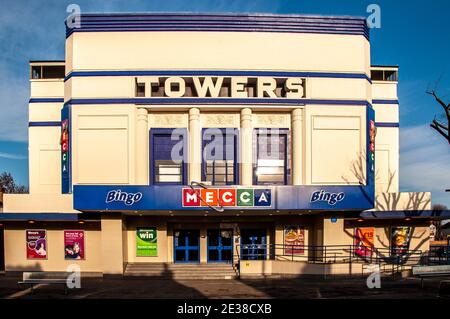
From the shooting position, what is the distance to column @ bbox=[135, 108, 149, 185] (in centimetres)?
2169

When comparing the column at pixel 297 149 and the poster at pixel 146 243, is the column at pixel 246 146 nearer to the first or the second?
the column at pixel 297 149

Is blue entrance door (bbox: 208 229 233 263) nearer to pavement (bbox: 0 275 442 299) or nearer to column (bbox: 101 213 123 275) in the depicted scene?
pavement (bbox: 0 275 442 299)

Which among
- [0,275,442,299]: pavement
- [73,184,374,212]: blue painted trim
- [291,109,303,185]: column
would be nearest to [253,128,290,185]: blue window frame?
[291,109,303,185]: column

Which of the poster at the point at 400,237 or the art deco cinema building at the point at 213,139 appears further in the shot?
the poster at the point at 400,237

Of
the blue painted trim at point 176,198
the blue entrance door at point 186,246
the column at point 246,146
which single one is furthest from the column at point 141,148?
the column at point 246,146

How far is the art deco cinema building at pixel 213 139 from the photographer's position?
2167 centimetres

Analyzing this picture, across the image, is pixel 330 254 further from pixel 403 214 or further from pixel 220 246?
pixel 220 246

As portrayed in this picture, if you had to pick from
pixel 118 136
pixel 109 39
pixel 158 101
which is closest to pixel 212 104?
pixel 158 101

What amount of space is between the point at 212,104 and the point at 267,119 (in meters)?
3.48

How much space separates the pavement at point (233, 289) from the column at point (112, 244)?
79 cm

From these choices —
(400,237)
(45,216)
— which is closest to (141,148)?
(45,216)

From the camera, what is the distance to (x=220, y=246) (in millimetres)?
23062

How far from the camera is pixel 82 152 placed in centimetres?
2161

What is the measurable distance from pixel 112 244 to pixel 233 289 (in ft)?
25.4
